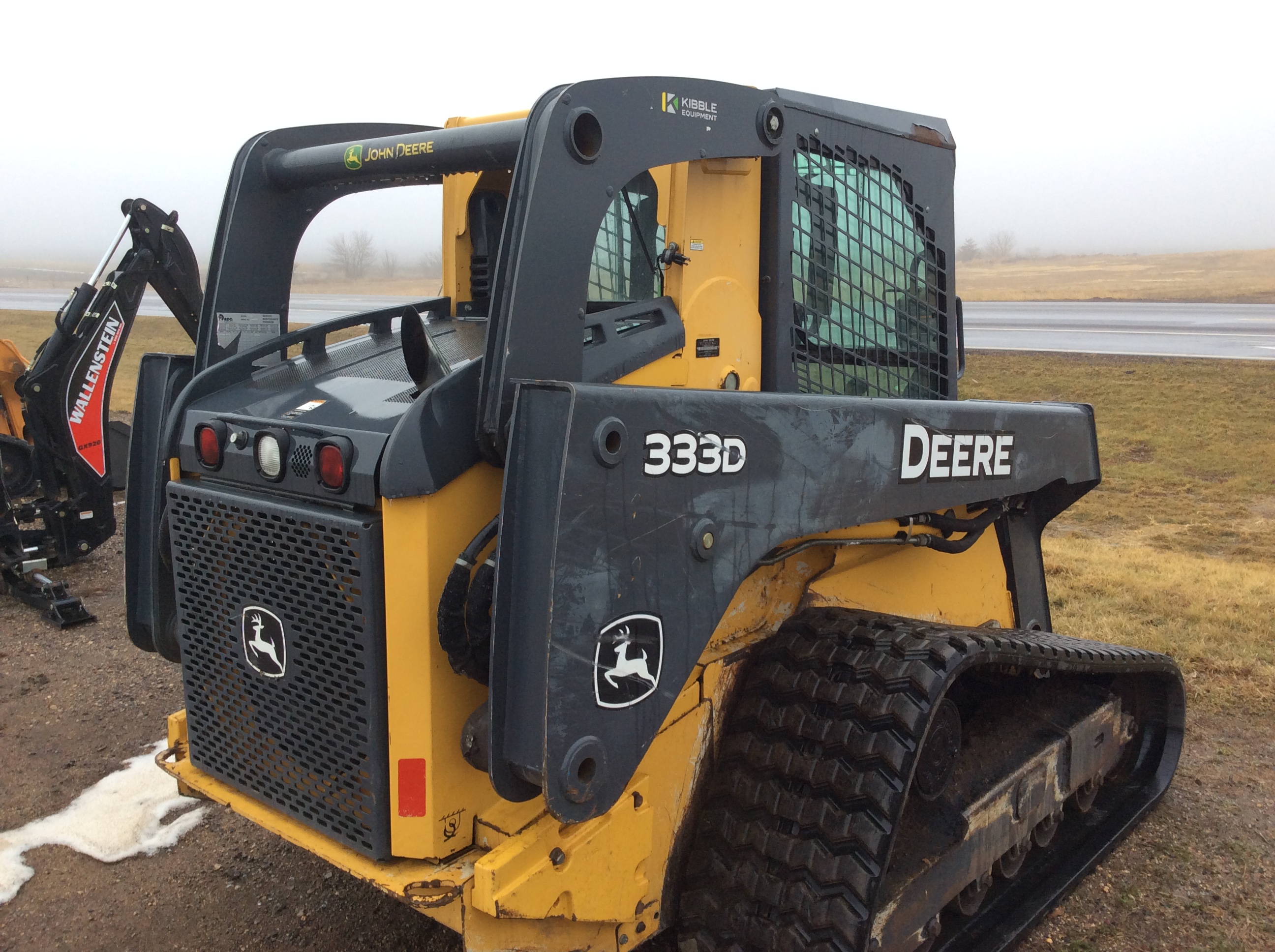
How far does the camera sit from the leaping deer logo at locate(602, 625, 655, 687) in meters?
2.11

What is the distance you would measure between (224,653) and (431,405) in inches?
39.8

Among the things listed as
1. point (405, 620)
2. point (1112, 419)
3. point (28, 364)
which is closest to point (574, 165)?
point (405, 620)

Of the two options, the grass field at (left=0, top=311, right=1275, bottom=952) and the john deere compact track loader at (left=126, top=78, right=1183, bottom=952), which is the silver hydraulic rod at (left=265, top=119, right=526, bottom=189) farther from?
the grass field at (left=0, top=311, right=1275, bottom=952)

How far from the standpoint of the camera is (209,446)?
264 centimetres

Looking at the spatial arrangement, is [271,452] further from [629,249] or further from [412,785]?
[629,249]

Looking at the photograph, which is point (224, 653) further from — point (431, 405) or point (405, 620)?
point (431, 405)

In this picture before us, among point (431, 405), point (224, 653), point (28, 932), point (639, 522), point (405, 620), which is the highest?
point (431, 405)

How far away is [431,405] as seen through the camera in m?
2.19

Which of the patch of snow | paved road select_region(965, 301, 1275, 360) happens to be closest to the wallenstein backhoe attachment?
the patch of snow

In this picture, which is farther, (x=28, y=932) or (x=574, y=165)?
(x=28, y=932)

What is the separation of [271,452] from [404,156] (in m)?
0.86

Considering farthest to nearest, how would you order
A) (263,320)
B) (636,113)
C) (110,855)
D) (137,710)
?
(137,710) → (110,855) → (263,320) → (636,113)

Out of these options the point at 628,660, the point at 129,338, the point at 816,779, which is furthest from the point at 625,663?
the point at 129,338

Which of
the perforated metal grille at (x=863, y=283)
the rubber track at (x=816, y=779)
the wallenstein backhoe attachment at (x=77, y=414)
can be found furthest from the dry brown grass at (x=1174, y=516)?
the wallenstein backhoe attachment at (x=77, y=414)
